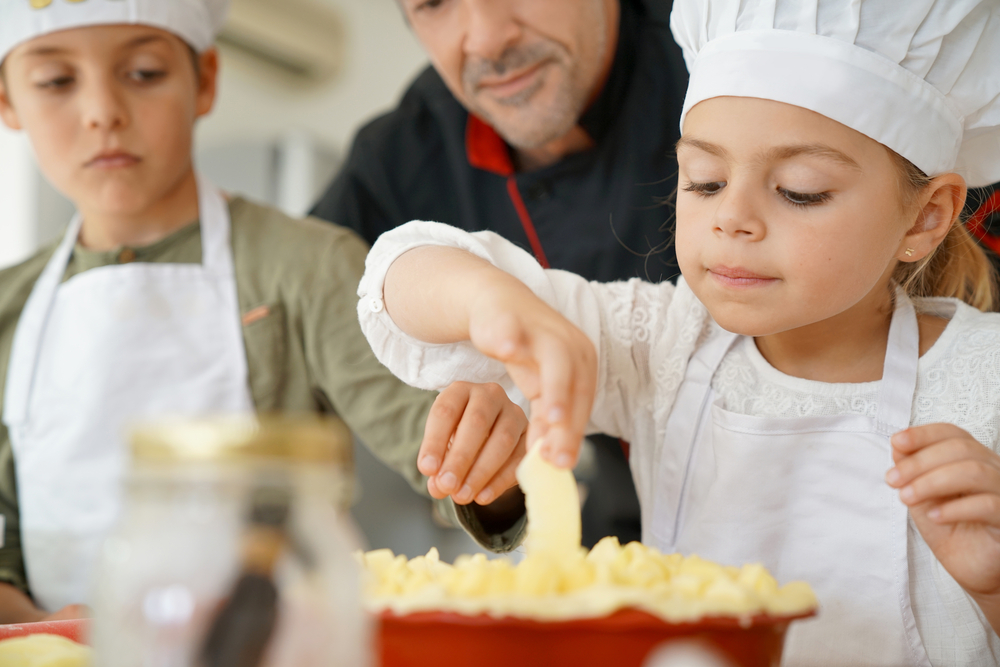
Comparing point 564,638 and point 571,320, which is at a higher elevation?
point 571,320

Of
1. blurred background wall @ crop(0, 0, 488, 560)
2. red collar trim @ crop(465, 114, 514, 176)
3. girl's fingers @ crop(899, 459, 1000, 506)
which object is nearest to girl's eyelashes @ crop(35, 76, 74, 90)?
red collar trim @ crop(465, 114, 514, 176)

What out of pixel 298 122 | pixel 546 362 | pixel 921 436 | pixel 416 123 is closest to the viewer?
pixel 546 362

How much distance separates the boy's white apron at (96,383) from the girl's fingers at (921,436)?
2.52 feet

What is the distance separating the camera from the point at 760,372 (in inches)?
36.2

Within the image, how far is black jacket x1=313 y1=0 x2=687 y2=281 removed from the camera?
1277 mm

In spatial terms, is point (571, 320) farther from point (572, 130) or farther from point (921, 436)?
point (572, 130)

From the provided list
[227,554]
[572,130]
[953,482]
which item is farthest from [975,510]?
[572,130]

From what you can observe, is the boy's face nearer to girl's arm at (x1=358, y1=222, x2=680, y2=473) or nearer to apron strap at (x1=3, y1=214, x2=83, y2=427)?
apron strap at (x1=3, y1=214, x2=83, y2=427)

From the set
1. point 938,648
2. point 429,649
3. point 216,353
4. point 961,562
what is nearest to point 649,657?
point 429,649

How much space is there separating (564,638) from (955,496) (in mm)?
383

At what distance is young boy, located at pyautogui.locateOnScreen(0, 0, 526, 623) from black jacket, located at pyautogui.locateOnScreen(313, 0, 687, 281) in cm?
32

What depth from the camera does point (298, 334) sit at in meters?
1.12

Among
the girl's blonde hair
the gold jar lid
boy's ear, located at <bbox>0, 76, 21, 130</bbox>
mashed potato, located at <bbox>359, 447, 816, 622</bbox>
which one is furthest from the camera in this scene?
boy's ear, located at <bbox>0, 76, 21, 130</bbox>

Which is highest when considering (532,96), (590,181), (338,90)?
(338,90)
